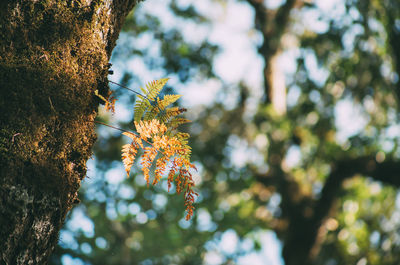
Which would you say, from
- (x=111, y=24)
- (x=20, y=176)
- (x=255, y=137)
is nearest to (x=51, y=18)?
(x=111, y=24)

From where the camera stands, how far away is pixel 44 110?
51.1 inches

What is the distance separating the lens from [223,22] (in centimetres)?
1184

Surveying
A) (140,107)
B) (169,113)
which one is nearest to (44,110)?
(140,107)

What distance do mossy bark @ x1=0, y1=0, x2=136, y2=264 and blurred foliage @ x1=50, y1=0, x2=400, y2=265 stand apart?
607cm

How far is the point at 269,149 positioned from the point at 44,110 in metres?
8.54

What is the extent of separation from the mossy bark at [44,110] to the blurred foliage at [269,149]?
19.9 ft

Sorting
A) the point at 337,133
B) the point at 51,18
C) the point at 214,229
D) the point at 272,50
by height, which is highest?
the point at 272,50

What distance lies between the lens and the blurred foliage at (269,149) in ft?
28.5

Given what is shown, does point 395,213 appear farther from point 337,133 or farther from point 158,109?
point 158,109

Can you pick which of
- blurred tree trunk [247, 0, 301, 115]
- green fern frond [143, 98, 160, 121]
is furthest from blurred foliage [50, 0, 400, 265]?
green fern frond [143, 98, 160, 121]

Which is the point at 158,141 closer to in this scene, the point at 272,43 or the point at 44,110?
the point at 44,110

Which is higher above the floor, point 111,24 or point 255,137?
point 255,137

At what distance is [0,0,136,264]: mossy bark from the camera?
1156mm

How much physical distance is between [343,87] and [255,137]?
291 centimetres
